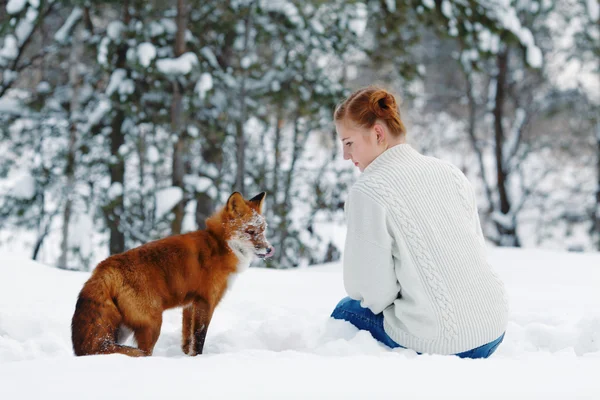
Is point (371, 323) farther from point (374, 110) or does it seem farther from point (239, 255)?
point (374, 110)

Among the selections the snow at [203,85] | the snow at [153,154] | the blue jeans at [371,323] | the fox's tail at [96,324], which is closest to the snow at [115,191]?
the snow at [153,154]

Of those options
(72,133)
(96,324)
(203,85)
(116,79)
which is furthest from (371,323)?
(72,133)

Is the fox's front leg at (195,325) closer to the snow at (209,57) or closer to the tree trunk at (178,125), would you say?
the tree trunk at (178,125)

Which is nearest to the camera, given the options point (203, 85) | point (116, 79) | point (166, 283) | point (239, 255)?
point (166, 283)

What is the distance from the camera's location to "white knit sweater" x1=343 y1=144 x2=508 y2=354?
262 cm

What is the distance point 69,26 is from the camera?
29.2 feet

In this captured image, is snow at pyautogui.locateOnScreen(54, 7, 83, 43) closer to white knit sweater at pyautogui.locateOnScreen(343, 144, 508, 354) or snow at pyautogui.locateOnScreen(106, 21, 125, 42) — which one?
snow at pyautogui.locateOnScreen(106, 21, 125, 42)

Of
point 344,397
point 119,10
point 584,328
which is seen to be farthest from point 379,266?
point 119,10

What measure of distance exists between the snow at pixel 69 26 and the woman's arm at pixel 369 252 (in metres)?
7.70

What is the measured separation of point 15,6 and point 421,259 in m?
7.03

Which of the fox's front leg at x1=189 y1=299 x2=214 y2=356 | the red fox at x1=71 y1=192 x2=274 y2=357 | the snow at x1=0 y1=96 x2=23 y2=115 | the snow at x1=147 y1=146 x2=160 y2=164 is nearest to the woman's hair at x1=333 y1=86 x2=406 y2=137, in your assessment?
the red fox at x1=71 y1=192 x2=274 y2=357

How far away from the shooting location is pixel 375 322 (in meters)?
3.00

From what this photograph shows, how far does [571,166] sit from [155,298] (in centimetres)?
1757

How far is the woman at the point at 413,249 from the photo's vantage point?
263 centimetres
